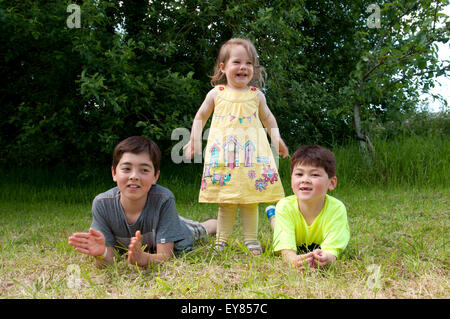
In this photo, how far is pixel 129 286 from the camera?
2104 mm

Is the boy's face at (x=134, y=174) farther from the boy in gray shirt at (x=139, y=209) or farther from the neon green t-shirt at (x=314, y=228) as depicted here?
the neon green t-shirt at (x=314, y=228)

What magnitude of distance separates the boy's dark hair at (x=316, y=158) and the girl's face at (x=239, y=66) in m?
0.78

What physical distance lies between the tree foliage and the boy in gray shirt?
2.33 m

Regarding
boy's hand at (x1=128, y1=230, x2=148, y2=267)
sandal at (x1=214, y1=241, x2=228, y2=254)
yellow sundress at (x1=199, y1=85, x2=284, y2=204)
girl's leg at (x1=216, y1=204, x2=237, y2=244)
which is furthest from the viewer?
girl's leg at (x1=216, y1=204, x2=237, y2=244)

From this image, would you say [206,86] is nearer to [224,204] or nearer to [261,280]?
[224,204]

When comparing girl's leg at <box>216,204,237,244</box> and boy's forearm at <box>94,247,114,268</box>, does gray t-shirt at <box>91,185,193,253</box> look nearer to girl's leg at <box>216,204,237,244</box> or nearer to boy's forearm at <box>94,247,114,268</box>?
boy's forearm at <box>94,247,114,268</box>

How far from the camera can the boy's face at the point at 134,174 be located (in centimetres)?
251

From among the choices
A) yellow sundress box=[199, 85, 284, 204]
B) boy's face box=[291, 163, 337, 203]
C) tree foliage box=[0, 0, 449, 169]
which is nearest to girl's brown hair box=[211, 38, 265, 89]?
yellow sundress box=[199, 85, 284, 204]

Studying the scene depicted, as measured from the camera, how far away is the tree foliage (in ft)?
16.5

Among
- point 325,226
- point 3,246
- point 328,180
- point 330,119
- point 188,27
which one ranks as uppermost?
point 188,27

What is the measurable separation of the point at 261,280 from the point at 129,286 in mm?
665

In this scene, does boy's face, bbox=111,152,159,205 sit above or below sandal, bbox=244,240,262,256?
above
